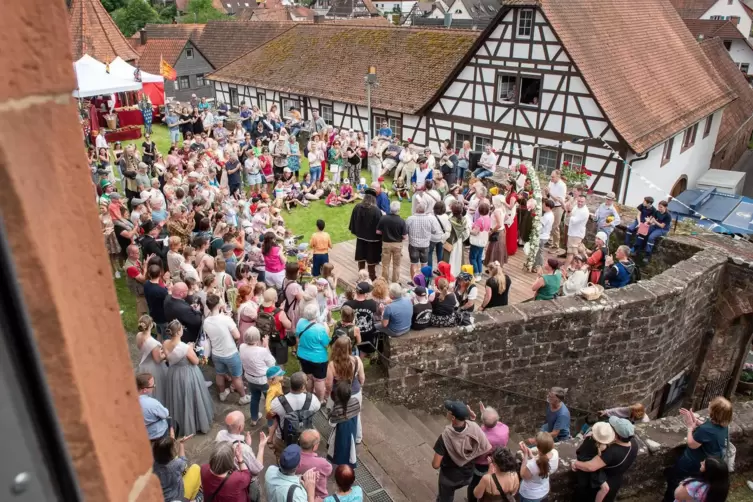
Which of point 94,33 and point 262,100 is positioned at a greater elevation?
point 94,33

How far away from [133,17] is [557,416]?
6488 cm

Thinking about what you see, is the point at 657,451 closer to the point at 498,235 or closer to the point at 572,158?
the point at 498,235

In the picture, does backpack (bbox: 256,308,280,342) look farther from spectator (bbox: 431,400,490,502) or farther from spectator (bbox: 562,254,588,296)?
spectator (bbox: 562,254,588,296)

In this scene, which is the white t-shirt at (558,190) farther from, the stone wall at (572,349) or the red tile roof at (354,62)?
the red tile roof at (354,62)

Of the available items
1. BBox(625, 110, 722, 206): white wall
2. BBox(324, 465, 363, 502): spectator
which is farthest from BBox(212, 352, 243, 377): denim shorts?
BBox(625, 110, 722, 206): white wall

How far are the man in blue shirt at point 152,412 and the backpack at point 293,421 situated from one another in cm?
104

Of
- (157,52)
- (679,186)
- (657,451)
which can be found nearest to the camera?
(657,451)

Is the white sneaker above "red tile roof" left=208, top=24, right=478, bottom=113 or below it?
below

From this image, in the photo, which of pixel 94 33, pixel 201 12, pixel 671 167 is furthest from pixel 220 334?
pixel 201 12

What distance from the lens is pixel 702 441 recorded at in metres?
6.02

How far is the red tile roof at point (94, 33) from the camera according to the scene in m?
26.6

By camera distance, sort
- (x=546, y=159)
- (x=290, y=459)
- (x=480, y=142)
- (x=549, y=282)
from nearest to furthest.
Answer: (x=290, y=459) < (x=549, y=282) < (x=546, y=159) < (x=480, y=142)

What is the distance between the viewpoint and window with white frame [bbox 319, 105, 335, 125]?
84.5 feet

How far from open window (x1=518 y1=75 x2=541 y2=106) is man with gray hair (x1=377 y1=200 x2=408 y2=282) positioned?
1155 cm
